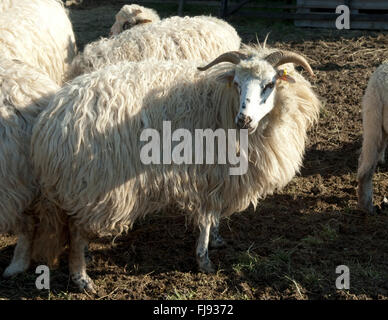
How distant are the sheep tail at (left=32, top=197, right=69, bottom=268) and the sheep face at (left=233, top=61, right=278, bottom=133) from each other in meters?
1.49

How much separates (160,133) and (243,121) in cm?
64

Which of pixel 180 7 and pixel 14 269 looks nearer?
pixel 14 269

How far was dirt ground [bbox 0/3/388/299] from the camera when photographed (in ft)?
13.0

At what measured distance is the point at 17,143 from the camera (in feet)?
12.5

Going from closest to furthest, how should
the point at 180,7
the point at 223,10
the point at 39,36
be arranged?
the point at 39,36 → the point at 223,10 → the point at 180,7

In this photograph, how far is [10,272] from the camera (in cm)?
412

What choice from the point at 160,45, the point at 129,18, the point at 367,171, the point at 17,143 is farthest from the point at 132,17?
the point at 367,171

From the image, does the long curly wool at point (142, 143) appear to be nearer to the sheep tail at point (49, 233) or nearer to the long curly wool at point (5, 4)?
the sheep tail at point (49, 233)

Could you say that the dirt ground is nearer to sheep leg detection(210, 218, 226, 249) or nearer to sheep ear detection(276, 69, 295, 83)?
sheep leg detection(210, 218, 226, 249)

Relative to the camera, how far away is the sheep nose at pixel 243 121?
3.62 meters

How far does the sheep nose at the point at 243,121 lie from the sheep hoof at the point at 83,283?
1.65 m

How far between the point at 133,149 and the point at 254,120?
0.88 m

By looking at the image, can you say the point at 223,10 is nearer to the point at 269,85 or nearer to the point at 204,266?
the point at 269,85

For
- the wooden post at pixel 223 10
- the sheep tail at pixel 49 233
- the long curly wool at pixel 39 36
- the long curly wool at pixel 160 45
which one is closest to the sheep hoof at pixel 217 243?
the sheep tail at pixel 49 233
